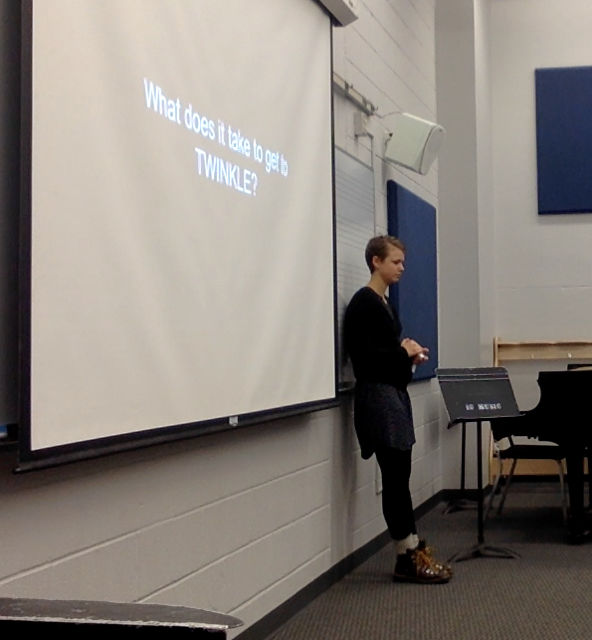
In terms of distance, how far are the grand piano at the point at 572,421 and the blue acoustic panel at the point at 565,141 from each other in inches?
107

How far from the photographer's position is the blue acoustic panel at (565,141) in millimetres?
7066

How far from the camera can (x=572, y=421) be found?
4.66 metres

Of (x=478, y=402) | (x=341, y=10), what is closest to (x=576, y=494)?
(x=478, y=402)

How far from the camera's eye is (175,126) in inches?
93.0

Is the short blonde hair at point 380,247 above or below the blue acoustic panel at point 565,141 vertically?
below

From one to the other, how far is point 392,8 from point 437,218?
1566 mm

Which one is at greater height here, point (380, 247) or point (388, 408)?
point (380, 247)

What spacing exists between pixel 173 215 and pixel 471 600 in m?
2.12

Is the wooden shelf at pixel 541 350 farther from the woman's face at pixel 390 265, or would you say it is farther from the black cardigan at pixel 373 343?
the black cardigan at pixel 373 343

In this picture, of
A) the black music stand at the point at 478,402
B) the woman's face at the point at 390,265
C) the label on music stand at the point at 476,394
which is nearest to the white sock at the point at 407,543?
the black music stand at the point at 478,402

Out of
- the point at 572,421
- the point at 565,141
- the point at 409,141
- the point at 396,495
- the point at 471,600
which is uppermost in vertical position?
the point at 565,141

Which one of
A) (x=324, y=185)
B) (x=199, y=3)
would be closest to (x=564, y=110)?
(x=324, y=185)

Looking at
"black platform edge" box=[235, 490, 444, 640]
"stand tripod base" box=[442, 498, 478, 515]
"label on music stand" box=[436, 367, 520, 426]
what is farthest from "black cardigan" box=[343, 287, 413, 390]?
"stand tripod base" box=[442, 498, 478, 515]

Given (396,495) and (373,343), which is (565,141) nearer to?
(373,343)
